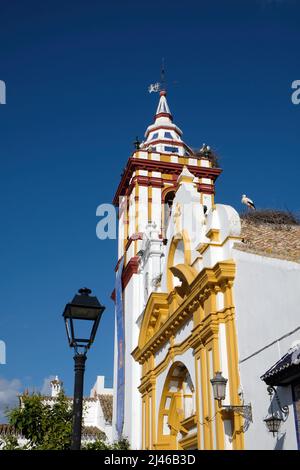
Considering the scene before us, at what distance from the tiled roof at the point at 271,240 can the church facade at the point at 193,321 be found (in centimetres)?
6

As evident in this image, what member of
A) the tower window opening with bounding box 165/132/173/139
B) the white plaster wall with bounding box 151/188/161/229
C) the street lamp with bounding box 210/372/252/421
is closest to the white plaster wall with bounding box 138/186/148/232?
the white plaster wall with bounding box 151/188/161/229

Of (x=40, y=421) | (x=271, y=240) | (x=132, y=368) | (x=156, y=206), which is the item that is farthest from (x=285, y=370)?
(x=156, y=206)

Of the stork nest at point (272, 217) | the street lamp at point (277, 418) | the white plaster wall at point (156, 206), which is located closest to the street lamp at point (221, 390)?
the street lamp at point (277, 418)

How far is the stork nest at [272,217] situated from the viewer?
20091mm

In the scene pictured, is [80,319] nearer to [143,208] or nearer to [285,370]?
[285,370]

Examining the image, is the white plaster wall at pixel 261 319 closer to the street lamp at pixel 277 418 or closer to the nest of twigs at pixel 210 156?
the street lamp at pixel 277 418

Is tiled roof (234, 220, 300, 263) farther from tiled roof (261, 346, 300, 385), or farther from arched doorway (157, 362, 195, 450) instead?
arched doorway (157, 362, 195, 450)

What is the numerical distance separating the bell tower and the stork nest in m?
2.97

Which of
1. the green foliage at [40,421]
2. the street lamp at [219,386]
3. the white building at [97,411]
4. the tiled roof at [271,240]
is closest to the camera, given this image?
the street lamp at [219,386]

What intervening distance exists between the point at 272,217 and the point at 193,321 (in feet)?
19.4

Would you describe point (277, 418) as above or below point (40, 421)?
below

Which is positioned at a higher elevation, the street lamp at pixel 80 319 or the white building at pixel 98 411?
the white building at pixel 98 411

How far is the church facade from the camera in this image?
13.1 m

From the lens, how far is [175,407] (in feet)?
59.7
